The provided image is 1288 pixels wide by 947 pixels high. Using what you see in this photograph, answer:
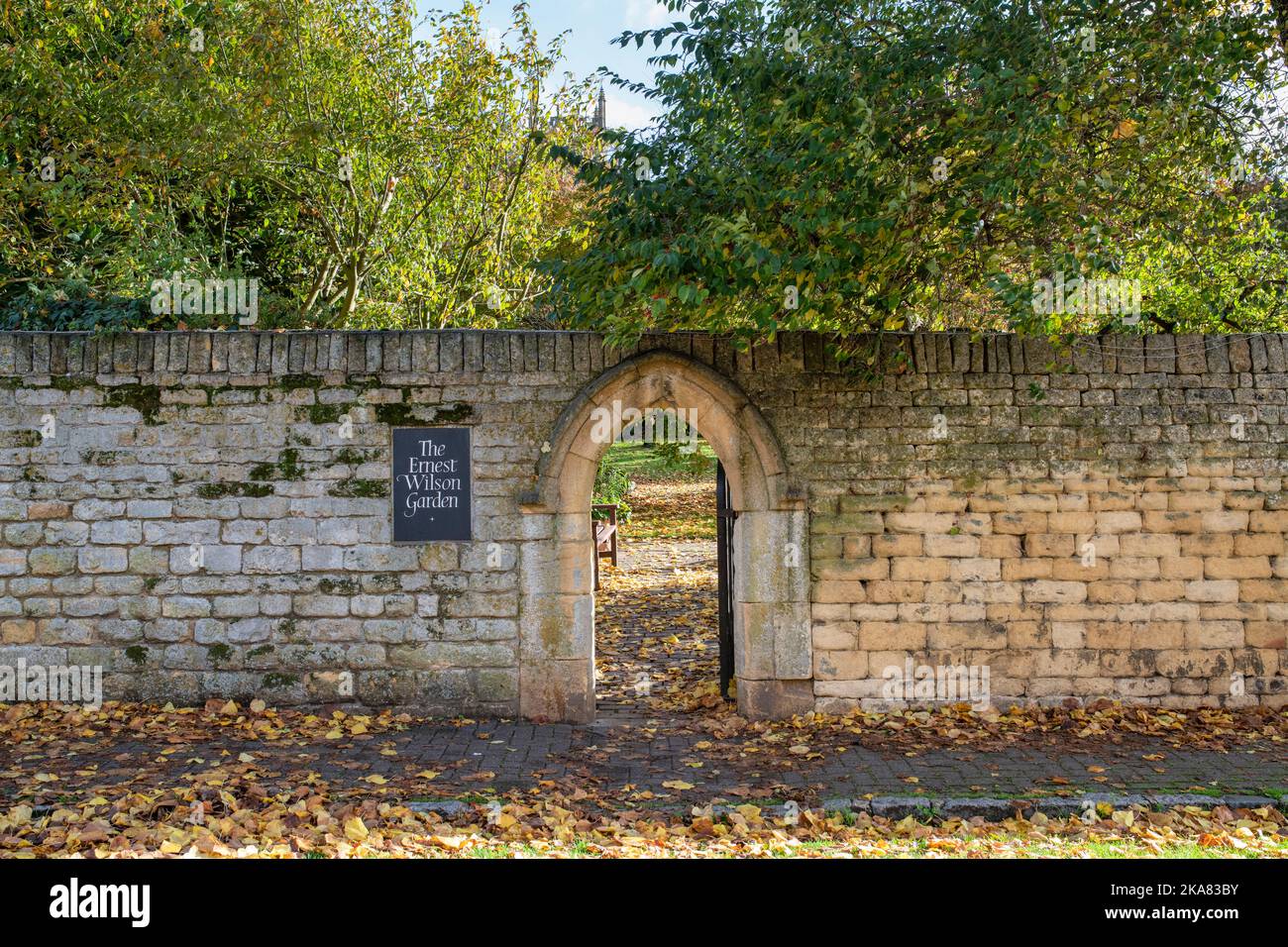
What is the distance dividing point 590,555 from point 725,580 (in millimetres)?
1232

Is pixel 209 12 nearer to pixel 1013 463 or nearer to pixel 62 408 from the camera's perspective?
pixel 62 408

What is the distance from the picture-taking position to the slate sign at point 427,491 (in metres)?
7.02

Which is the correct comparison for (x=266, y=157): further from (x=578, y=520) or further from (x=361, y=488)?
(x=578, y=520)

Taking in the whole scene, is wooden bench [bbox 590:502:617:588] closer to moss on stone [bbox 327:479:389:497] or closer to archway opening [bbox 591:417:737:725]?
archway opening [bbox 591:417:737:725]

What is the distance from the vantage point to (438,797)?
5363mm

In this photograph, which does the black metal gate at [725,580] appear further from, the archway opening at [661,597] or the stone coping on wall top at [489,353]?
the stone coping on wall top at [489,353]

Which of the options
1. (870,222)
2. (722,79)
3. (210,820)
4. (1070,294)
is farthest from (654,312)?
(210,820)

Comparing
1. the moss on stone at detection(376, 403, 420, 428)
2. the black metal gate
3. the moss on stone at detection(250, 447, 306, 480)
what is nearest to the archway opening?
the black metal gate

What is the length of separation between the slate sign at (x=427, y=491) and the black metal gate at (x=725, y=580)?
77.9 inches

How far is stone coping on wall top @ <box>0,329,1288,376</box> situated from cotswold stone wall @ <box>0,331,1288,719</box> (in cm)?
2

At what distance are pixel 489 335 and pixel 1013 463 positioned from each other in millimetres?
3959

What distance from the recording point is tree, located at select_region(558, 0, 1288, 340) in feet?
19.8

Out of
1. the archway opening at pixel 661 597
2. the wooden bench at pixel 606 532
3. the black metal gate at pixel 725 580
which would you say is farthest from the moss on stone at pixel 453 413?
the wooden bench at pixel 606 532

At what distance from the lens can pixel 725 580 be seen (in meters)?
7.66
